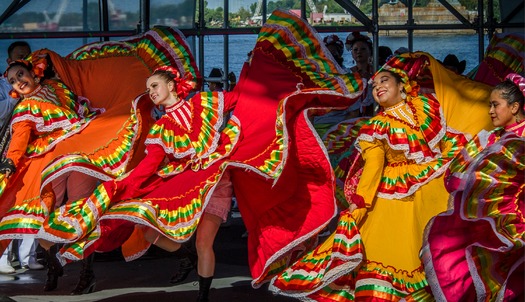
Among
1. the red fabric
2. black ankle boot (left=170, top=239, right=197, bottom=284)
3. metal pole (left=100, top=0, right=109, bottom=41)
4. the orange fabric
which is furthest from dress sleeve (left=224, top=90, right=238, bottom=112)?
metal pole (left=100, top=0, right=109, bottom=41)

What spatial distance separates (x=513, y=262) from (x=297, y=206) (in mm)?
1887

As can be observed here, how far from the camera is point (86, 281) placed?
26.7ft

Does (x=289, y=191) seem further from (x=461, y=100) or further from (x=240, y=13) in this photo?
(x=240, y=13)

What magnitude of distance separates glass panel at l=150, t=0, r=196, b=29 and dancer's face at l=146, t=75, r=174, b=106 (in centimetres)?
310

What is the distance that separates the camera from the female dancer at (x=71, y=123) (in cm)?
777

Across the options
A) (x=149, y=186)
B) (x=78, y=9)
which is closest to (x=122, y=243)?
(x=149, y=186)

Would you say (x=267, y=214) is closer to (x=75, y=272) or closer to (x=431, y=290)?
(x=431, y=290)

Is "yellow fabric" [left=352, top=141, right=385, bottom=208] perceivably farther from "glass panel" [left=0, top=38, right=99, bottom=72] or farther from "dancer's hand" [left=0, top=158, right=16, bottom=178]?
"glass panel" [left=0, top=38, right=99, bottom=72]

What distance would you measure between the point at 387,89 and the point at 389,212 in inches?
28.9

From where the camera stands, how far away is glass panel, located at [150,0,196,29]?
1060 cm

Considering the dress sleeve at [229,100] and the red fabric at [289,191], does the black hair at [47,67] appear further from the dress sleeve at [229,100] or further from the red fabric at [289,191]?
the red fabric at [289,191]

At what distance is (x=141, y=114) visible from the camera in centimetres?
789

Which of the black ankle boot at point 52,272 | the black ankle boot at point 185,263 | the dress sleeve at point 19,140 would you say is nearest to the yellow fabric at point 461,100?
the black ankle boot at point 185,263

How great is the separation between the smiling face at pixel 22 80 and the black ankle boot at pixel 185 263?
1.54 m
